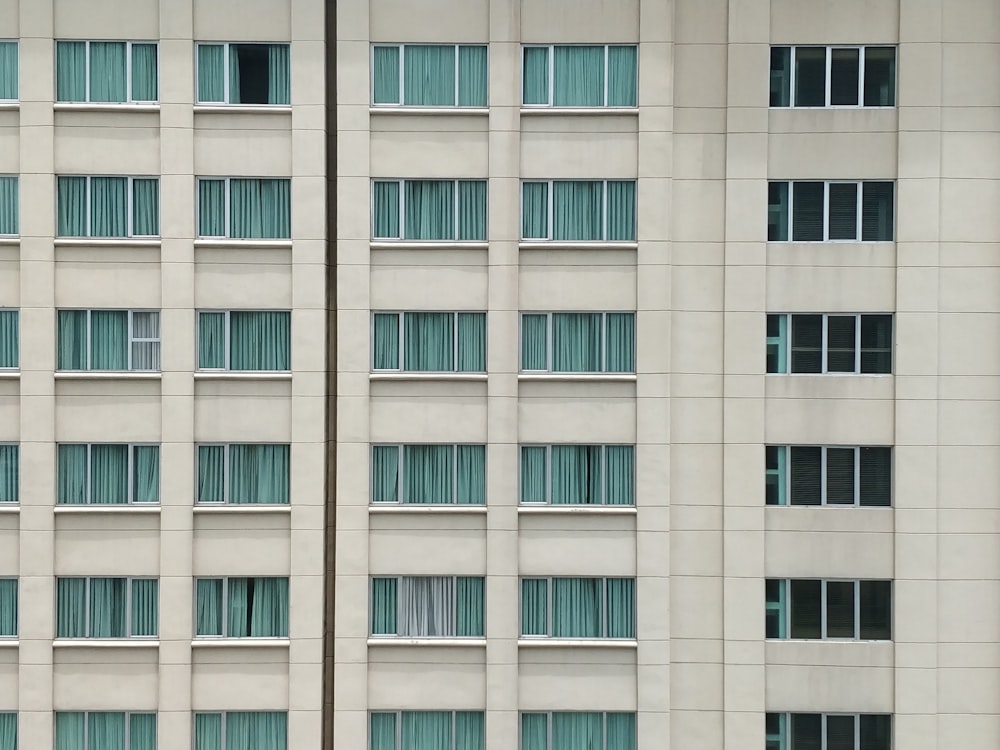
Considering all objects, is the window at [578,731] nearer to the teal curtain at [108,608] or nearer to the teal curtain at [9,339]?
the teal curtain at [108,608]

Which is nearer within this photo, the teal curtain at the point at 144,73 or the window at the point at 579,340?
the teal curtain at the point at 144,73

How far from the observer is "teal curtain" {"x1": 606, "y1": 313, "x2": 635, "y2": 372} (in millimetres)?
17812

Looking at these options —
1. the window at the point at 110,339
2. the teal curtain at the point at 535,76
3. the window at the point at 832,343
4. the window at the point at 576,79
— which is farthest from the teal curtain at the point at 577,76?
the window at the point at 110,339

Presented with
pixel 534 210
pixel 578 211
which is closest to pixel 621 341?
pixel 578 211

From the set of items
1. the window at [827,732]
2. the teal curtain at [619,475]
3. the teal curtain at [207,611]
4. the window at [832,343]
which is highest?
the window at [832,343]

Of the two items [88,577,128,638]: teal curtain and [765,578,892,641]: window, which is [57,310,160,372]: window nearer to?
[88,577,128,638]: teal curtain

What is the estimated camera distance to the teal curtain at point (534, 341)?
17844 millimetres

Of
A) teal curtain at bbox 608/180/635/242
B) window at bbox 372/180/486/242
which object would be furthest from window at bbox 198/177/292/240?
teal curtain at bbox 608/180/635/242

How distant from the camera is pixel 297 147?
17.5m

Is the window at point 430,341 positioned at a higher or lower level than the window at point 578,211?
lower

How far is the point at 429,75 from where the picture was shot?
17781 mm

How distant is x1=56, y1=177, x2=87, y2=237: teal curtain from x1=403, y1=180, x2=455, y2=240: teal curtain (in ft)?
22.5

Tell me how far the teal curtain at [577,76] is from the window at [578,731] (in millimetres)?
13118

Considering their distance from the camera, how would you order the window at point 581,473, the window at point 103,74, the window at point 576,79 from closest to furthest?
the window at point 103,74
the window at point 576,79
the window at point 581,473
